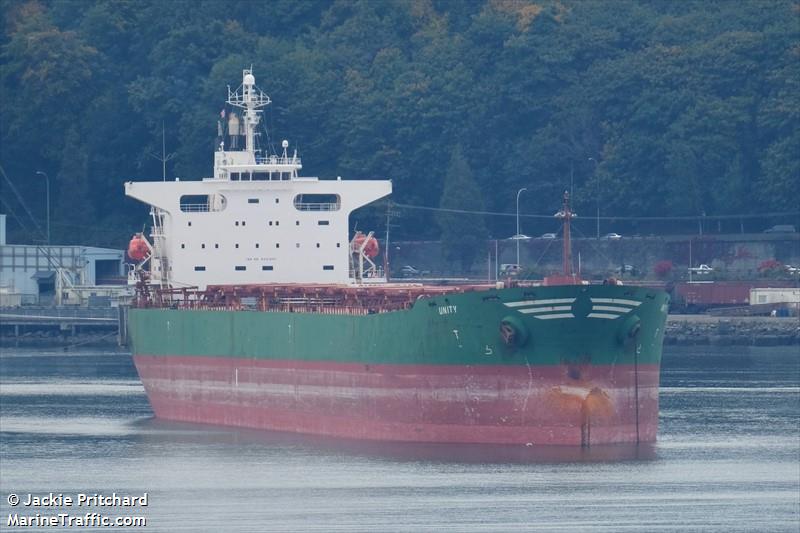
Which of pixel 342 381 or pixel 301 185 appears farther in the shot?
pixel 301 185

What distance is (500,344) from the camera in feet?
132

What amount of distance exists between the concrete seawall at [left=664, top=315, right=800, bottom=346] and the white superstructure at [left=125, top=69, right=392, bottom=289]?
2432 centimetres

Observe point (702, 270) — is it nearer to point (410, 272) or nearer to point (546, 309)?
point (410, 272)

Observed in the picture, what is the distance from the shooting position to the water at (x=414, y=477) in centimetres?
3444

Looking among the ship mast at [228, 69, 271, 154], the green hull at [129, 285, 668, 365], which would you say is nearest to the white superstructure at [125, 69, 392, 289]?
the ship mast at [228, 69, 271, 154]

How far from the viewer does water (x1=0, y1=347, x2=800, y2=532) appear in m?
34.4

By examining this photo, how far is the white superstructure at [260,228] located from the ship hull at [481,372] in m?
6.40

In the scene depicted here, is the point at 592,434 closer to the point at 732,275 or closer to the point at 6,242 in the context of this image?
the point at 732,275

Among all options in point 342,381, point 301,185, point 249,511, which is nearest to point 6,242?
point 301,185

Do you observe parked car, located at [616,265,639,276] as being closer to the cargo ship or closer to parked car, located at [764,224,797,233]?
parked car, located at [764,224,797,233]

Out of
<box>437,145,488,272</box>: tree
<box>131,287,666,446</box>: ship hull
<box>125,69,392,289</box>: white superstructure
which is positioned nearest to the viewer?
<box>131,287,666,446</box>: ship hull

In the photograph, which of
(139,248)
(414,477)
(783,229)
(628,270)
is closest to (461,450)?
(414,477)

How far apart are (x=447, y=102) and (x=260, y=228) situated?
160 ft

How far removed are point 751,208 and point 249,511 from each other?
60.9 m
